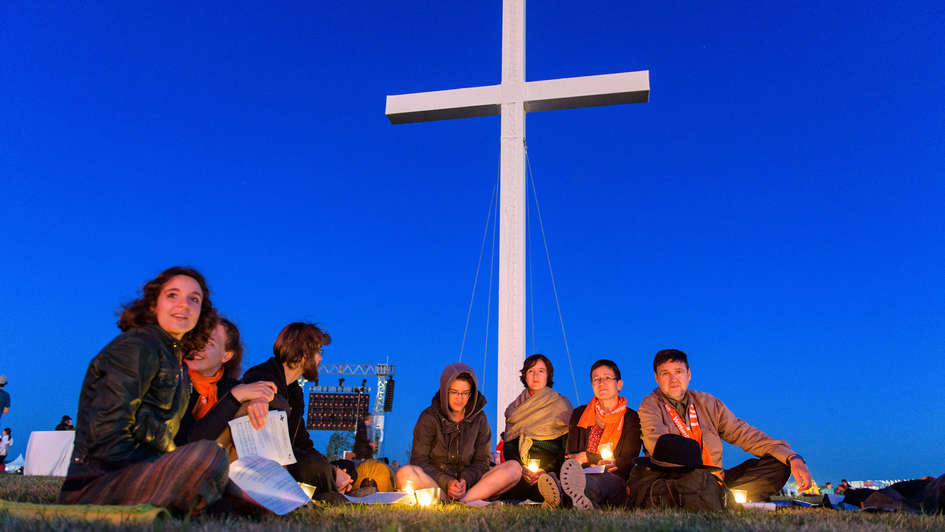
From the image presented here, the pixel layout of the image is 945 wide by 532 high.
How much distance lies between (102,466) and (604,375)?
11.3 ft

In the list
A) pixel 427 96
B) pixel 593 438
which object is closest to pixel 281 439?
pixel 593 438

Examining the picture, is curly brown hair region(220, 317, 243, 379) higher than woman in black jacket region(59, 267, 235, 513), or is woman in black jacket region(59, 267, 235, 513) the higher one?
curly brown hair region(220, 317, 243, 379)

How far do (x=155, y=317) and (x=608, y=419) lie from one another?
3324 mm

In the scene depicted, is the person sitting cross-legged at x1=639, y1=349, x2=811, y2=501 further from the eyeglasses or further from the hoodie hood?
the hoodie hood

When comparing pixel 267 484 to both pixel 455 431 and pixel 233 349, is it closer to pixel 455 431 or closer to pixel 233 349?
pixel 233 349

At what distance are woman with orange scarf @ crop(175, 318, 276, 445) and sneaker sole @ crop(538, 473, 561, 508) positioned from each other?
1766 mm

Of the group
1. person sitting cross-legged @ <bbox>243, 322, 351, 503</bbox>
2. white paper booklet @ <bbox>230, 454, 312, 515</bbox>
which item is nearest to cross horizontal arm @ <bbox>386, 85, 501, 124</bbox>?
person sitting cross-legged @ <bbox>243, 322, 351, 503</bbox>

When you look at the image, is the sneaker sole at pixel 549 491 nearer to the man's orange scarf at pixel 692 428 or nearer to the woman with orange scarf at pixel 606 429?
the woman with orange scarf at pixel 606 429

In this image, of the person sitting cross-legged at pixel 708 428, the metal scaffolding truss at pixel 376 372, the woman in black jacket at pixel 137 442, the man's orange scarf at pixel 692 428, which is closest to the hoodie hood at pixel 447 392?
the person sitting cross-legged at pixel 708 428

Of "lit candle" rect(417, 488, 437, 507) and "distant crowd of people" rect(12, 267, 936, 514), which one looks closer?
"distant crowd of people" rect(12, 267, 936, 514)

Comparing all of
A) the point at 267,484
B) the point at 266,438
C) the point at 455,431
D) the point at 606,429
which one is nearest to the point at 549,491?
the point at 606,429

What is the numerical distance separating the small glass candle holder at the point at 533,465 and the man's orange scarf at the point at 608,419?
1.52 feet

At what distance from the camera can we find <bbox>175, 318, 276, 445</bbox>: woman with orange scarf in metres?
3.18

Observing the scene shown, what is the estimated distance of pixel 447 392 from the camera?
16.1 ft
